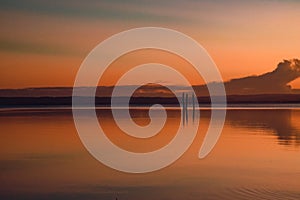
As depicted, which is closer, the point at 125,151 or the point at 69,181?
the point at 69,181

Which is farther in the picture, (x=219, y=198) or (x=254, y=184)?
(x=254, y=184)

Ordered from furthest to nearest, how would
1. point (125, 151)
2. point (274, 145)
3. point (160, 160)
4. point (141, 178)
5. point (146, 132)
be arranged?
point (146, 132), point (274, 145), point (125, 151), point (160, 160), point (141, 178)

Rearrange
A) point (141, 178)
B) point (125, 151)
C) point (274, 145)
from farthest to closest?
point (274, 145) → point (125, 151) → point (141, 178)

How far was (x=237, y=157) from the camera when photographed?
15938mm

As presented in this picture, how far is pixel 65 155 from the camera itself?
16.3 metres

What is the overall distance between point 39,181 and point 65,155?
13.0 feet

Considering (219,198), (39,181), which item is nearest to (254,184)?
(219,198)

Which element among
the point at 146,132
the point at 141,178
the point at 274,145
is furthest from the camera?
the point at 146,132

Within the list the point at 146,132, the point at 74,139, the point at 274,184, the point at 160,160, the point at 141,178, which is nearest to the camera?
the point at 274,184

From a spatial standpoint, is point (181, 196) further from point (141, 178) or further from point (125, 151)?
point (125, 151)

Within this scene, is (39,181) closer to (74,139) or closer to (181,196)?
(181,196)

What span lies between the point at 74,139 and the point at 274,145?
7.98 meters

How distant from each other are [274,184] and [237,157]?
168 inches

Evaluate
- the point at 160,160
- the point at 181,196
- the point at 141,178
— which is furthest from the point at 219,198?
the point at 160,160
